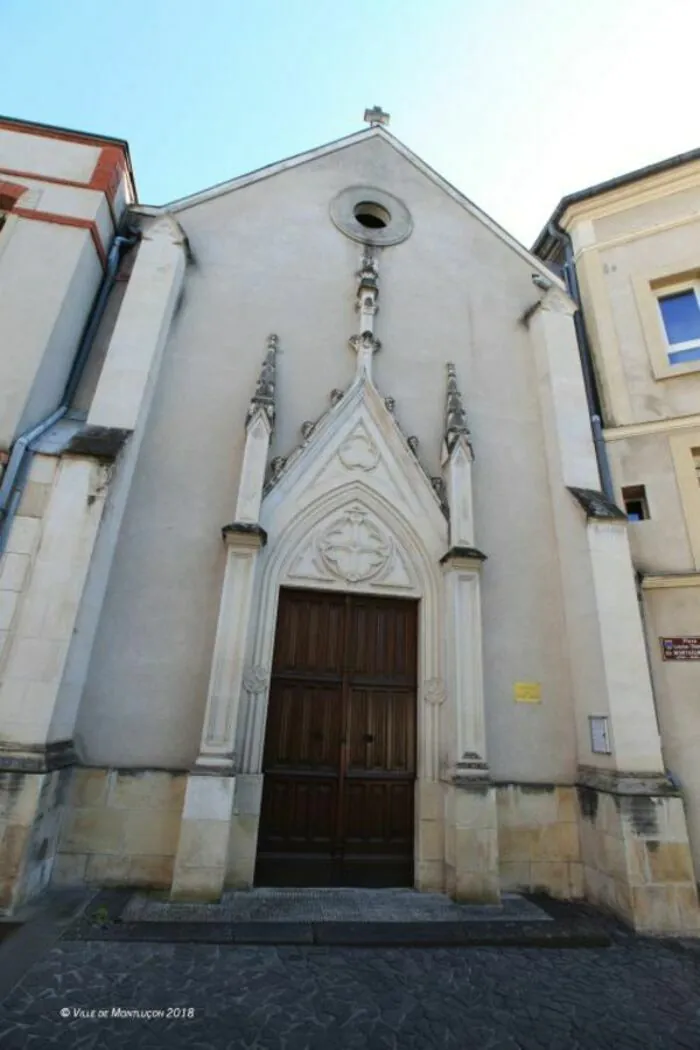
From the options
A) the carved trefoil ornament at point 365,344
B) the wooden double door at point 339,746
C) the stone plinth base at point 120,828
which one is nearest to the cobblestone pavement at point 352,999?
the stone plinth base at point 120,828

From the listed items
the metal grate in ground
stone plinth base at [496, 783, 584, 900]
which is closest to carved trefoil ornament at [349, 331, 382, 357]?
stone plinth base at [496, 783, 584, 900]

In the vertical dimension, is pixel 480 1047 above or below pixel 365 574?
below

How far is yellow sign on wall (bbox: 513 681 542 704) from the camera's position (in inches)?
252

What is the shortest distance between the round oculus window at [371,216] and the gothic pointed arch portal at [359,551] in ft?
10.6

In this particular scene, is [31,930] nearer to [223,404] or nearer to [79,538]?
[79,538]

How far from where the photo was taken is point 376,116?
10609 millimetres

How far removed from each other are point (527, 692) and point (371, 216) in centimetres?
862

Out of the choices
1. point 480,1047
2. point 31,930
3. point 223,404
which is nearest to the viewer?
point 480,1047

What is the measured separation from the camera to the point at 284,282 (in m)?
8.38

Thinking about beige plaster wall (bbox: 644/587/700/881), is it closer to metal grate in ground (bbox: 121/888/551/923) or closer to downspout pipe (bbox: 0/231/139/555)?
metal grate in ground (bbox: 121/888/551/923)

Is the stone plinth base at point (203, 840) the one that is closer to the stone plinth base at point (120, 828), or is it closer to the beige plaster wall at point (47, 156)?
the stone plinth base at point (120, 828)

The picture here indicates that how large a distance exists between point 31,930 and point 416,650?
444 cm

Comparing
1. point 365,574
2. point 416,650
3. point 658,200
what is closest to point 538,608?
point 416,650

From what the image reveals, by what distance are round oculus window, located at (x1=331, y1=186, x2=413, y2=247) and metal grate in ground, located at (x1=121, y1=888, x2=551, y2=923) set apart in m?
9.42
